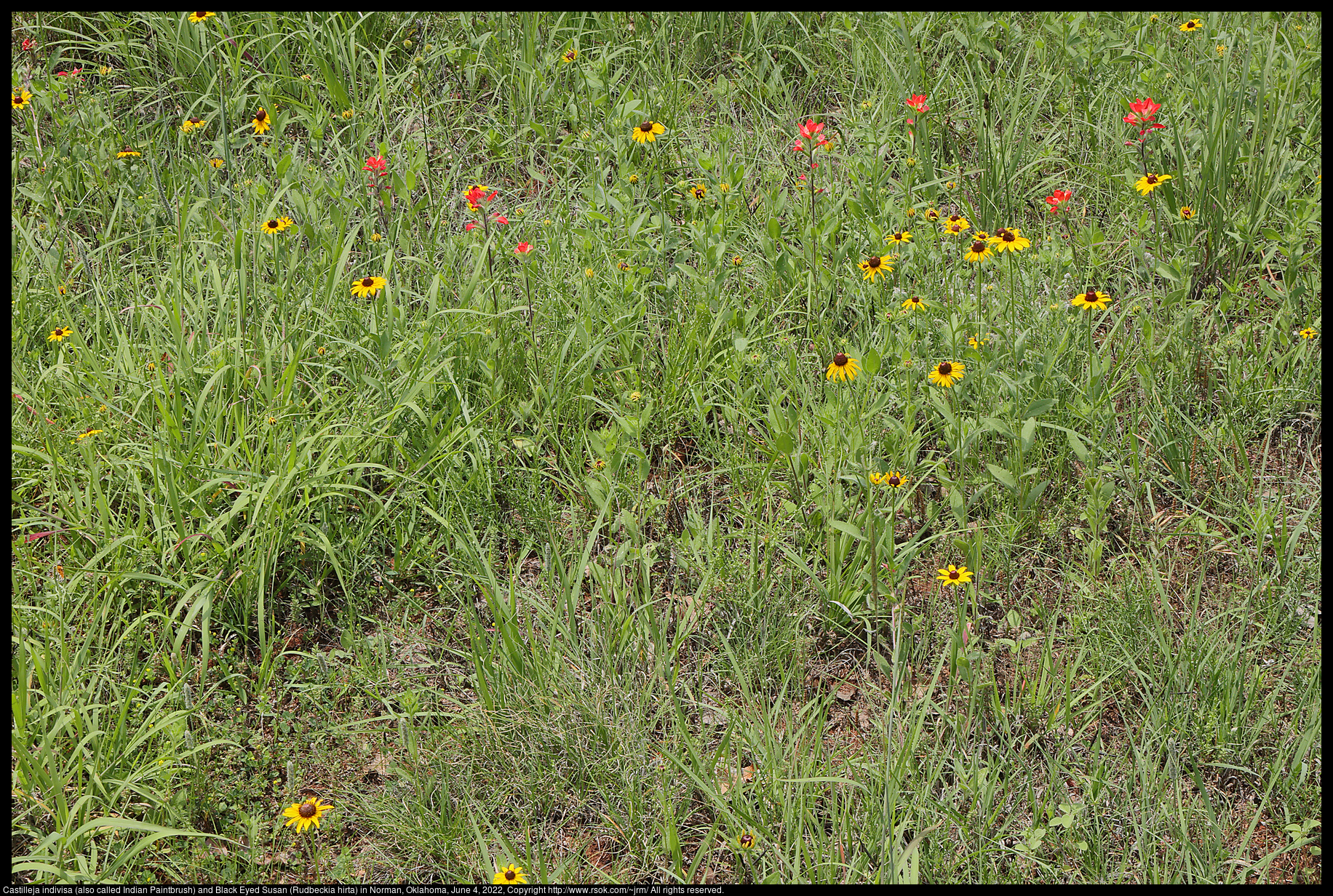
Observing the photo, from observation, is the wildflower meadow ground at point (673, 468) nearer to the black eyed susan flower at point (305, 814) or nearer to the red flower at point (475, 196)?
the black eyed susan flower at point (305, 814)

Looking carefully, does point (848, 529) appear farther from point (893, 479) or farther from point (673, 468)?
point (673, 468)

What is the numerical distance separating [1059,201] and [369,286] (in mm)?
1924

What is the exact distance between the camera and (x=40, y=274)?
9.37ft

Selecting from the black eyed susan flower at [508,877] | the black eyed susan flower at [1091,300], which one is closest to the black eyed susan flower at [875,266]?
the black eyed susan flower at [1091,300]

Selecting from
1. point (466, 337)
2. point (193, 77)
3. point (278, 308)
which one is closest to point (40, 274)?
point (278, 308)

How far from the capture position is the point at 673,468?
2527 mm

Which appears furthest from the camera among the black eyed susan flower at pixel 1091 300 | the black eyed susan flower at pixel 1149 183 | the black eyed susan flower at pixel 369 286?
the black eyed susan flower at pixel 1149 183

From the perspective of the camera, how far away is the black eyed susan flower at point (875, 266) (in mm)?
2516

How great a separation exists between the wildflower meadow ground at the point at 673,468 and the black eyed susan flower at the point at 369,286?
0.01 meters

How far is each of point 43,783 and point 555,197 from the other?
219 centimetres

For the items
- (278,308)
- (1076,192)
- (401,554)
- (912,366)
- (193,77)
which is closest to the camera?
(401,554)

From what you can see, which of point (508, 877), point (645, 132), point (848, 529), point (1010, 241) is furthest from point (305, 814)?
point (645, 132)

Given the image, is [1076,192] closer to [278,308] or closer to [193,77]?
[278,308]

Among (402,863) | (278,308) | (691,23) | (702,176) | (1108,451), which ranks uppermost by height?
(691,23)
